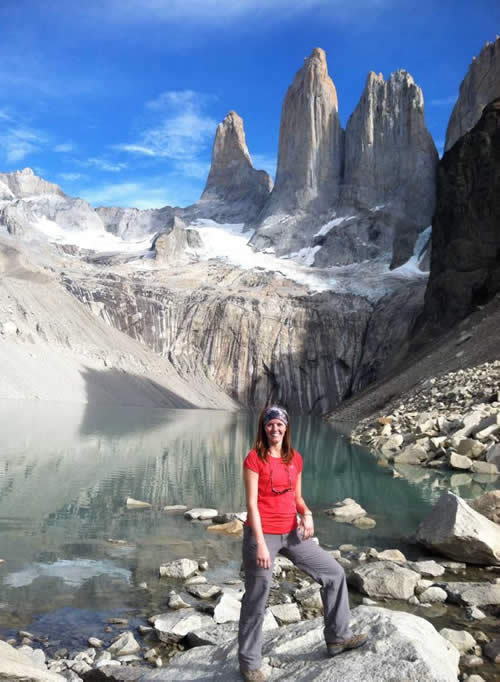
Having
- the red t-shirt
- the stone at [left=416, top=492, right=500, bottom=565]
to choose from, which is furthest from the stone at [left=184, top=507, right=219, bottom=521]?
the red t-shirt

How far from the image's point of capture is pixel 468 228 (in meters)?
51.3

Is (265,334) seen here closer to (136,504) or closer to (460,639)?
(136,504)

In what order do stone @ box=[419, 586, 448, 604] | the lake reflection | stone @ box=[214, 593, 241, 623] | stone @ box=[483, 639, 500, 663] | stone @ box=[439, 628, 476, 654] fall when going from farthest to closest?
the lake reflection < stone @ box=[419, 586, 448, 604] < stone @ box=[214, 593, 241, 623] < stone @ box=[439, 628, 476, 654] < stone @ box=[483, 639, 500, 663]

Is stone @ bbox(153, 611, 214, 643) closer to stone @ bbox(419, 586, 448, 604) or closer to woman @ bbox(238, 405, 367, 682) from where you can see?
woman @ bbox(238, 405, 367, 682)

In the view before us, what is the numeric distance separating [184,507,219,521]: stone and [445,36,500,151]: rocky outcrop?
78.7m

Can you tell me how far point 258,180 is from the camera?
11512 centimetres

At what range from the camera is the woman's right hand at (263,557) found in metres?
4.45

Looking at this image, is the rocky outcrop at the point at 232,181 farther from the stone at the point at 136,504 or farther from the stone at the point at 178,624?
the stone at the point at 178,624

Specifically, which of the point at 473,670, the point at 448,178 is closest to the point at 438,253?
the point at 448,178

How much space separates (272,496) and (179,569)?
153 inches

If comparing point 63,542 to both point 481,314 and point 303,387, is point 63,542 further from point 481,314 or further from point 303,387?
point 303,387

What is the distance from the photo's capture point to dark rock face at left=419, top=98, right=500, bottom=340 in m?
48.9

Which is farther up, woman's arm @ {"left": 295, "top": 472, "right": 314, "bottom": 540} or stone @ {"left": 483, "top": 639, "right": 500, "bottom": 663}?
woman's arm @ {"left": 295, "top": 472, "right": 314, "bottom": 540}

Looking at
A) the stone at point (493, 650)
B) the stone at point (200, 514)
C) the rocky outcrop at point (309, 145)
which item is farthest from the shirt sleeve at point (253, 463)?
the rocky outcrop at point (309, 145)
